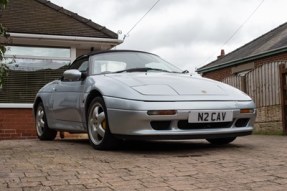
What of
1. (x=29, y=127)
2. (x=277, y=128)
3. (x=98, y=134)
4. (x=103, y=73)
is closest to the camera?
(x=98, y=134)

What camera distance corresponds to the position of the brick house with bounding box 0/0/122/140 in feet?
37.5

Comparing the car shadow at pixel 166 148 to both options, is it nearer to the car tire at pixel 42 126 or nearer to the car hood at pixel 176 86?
the car hood at pixel 176 86

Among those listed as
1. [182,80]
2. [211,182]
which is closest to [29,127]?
[182,80]

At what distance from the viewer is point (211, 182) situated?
12.3ft

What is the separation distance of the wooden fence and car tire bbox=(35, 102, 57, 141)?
18.2ft

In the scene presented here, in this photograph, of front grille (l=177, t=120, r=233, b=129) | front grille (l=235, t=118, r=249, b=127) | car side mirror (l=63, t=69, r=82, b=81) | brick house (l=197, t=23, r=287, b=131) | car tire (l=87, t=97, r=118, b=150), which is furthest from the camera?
brick house (l=197, t=23, r=287, b=131)

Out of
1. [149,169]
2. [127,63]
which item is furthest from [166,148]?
[149,169]

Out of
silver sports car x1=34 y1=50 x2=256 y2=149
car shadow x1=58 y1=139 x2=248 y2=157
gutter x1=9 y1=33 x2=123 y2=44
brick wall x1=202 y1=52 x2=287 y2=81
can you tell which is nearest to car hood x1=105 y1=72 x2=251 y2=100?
silver sports car x1=34 y1=50 x2=256 y2=149

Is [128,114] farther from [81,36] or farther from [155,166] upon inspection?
[81,36]

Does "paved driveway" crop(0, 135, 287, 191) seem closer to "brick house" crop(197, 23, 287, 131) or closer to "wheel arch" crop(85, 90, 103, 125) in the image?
"wheel arch" crop(85, 90, 103, 125)

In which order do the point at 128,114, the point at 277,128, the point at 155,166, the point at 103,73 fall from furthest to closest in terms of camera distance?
the point at 277,128, the point at 103,73, the point at 128,114, the point at 155,166

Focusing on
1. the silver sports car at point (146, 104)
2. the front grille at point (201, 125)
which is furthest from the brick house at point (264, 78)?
the front grille at point (201, 125)

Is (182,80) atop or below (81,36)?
below

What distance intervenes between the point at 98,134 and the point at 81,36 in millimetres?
6552
